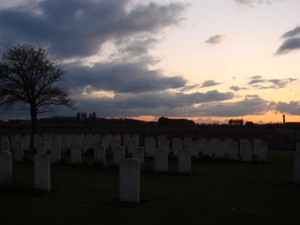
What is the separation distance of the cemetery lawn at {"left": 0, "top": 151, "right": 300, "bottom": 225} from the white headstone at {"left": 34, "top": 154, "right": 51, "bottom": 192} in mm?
270

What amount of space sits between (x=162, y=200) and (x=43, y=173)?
11.4ft

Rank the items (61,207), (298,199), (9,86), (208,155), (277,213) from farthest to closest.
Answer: (9,86), (208,155), (298,199), (61,207), (277,213)

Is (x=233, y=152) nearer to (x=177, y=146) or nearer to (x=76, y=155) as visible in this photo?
(x=177, y=146)

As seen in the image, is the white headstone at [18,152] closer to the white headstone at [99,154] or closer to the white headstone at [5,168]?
the white headstone at [99,154]

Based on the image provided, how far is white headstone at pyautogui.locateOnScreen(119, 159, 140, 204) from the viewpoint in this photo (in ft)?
26.4

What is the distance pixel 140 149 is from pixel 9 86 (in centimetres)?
1564

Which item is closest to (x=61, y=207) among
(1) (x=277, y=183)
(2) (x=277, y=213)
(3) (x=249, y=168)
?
(2) (x=277, y=213)

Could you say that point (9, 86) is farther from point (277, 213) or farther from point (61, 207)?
point (277, 213)

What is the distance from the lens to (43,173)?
9469 mm

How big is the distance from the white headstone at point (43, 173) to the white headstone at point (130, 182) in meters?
2.43

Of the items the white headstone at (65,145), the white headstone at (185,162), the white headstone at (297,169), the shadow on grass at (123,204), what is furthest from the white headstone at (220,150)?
the shadow on grass at (123,204)

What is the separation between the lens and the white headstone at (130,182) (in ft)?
26.4

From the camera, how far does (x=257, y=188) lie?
9.95m

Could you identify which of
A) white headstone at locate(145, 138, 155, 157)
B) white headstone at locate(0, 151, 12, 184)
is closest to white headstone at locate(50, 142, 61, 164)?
white headstone at locate(0, 151, 12, 184)
